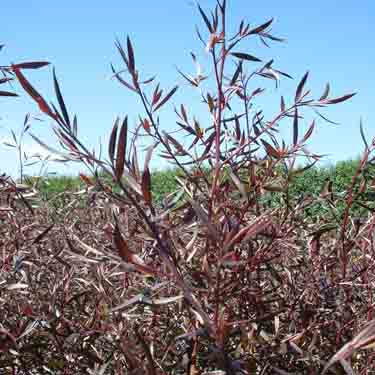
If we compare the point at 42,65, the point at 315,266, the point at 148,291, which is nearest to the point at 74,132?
the point at 148,291

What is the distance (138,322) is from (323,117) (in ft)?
2.02

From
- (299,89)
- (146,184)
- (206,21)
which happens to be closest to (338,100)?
(299,89)

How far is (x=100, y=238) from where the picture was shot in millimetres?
1780

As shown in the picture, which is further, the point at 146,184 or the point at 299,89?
the point at 299,89

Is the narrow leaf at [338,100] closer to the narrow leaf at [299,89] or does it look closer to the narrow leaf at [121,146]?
the narrow leaf at [299,89]

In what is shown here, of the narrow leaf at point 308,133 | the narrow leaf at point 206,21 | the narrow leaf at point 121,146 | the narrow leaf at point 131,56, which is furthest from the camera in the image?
the narrow leaf at point 308,133

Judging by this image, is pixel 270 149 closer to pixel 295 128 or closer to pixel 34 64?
pixel 295 128

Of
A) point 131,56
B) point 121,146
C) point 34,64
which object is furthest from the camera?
point 34,64

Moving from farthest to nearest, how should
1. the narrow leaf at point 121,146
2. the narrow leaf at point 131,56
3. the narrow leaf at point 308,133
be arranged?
the narrow leaf at point 308,133 < the narrow leaf at point 131,56 < the narrow leaf at point 121,146

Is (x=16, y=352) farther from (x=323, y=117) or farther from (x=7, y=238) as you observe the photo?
(x=323, y=117)

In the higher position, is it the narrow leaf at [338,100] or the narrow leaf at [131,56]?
the narrow leaf at [131,56]

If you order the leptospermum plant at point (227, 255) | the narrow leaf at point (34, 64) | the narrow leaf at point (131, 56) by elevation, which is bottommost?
the leptospermum plant at point (227, 255)

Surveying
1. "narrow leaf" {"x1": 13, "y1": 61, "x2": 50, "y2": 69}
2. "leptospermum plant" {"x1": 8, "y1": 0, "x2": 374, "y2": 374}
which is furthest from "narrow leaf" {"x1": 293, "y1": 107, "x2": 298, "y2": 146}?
"narrow leaf" {"x1": 13, "y1": 61, "x2": 50, "y2": 69}

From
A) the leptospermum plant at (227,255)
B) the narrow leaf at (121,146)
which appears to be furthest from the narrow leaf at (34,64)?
the narrow leaf at (121,146)
